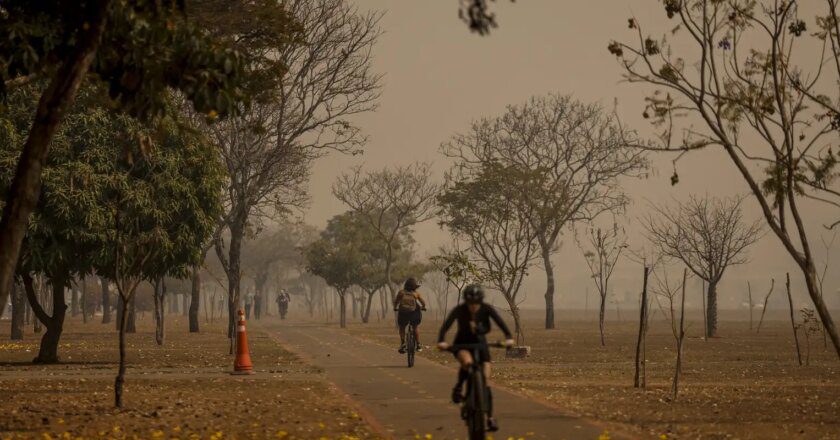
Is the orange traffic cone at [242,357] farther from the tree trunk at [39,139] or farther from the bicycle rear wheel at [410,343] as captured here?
the tree trunk at [39,139]

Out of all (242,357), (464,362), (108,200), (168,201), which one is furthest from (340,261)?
(464,362)

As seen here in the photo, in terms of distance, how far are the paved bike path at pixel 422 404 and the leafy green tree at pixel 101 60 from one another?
4672 millimetres

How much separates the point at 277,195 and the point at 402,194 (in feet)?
87.9

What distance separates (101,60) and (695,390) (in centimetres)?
1294

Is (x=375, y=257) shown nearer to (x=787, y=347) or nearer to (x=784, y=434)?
(x=787, y=347)

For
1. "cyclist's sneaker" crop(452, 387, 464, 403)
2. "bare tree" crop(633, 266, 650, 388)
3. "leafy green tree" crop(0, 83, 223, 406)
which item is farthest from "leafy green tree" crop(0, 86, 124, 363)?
"cyclist's sneaker" crop(452, 387, 464, 403)

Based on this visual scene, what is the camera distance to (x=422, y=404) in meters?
17.1

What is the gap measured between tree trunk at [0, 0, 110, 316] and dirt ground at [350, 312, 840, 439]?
7.27 metres

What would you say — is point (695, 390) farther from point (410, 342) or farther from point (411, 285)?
point (410, 342)

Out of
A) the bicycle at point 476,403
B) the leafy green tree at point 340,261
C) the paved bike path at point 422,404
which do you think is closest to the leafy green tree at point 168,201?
the paved bike path at point 422,404

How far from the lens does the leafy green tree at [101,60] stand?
11281mm

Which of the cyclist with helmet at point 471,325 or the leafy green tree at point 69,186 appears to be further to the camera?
the leafy green tree at point 69,186

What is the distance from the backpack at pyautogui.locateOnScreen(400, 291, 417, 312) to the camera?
24.8 metres

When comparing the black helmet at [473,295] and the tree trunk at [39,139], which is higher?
the tree trunk at [39,139]
